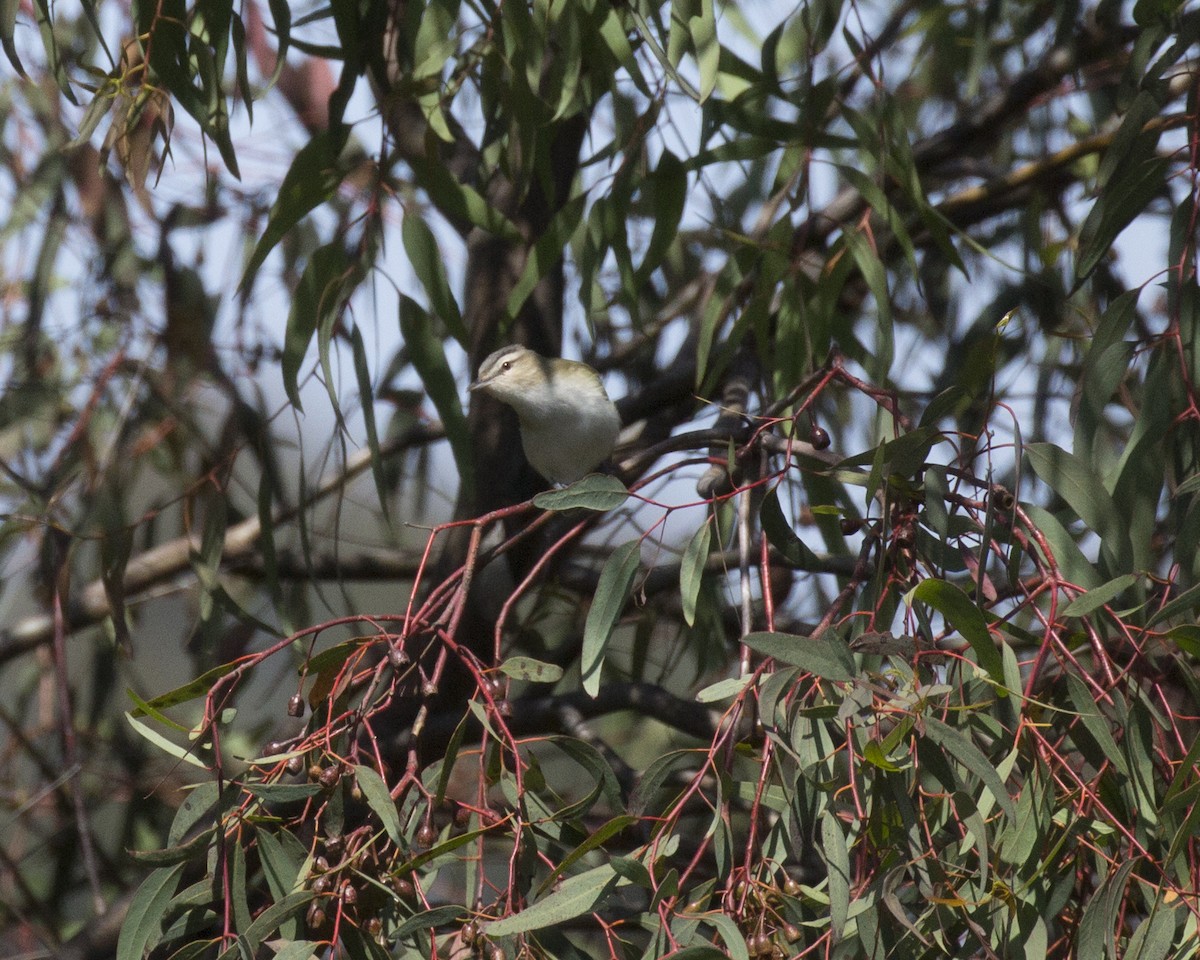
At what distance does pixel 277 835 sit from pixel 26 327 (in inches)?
90.1

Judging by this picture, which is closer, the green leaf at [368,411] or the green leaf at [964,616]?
the green leaf at [964,616]

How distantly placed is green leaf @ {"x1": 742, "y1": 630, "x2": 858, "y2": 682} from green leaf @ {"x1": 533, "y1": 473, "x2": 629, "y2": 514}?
273 mm

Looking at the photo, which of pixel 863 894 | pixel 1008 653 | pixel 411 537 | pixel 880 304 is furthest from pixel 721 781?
pixel 411 537

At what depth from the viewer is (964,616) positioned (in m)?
1.45

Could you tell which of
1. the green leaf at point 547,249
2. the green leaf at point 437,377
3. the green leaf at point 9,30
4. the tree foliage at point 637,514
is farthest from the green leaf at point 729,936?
the green leaf at point 9,30

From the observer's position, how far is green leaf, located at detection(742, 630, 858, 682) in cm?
137

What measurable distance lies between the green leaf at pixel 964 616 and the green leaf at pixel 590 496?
355 millimetres

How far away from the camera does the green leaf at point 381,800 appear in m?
1.40

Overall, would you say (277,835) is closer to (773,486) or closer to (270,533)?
(773,486)

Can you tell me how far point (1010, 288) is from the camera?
11.3 ft

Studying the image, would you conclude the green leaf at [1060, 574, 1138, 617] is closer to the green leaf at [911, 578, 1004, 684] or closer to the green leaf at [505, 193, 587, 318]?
the green leaf at [911, 578, 1004, 684]

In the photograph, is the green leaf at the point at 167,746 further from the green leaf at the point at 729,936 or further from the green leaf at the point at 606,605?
the green leaf at the point at 729,936

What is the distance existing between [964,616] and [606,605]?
43 centimetres

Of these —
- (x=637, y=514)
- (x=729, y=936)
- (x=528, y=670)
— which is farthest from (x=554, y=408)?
(x=729, y=936)
